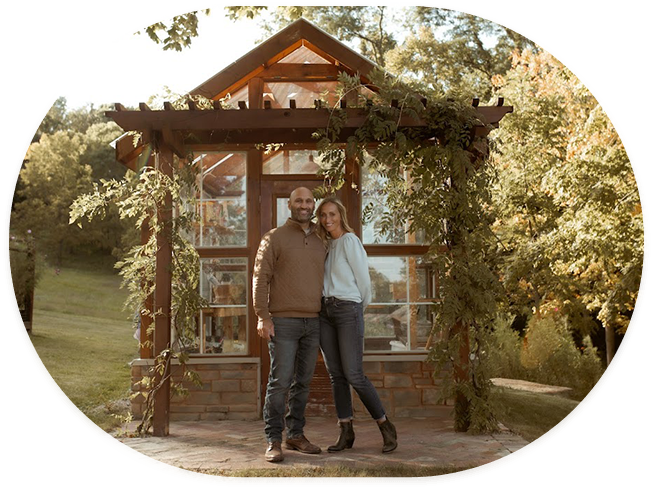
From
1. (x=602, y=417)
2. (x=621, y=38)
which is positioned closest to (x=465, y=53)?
(x=621, y=38)

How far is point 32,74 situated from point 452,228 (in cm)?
4889

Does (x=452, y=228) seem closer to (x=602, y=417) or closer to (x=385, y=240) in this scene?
(x=385, y=240)

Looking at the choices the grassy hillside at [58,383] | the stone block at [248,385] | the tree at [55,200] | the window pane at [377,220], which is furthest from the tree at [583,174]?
the tree at [55,200]

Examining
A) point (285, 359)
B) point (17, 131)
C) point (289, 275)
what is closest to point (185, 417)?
point (285, 359)

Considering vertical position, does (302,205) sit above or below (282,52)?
below

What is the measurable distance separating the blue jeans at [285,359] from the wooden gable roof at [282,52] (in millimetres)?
3240

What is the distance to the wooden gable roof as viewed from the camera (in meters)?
7.14

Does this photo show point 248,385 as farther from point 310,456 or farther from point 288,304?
point 288,304

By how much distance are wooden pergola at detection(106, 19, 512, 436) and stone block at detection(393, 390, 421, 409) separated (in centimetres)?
149

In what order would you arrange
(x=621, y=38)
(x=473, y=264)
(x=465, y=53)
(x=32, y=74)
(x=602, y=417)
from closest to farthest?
1. (x=473, y=264)
2. (x=602, y=417)
3. (x=621, y=38)
4. (x=465, y=53)
5. (x=32, y=74)

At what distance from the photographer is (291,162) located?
24.1 feet

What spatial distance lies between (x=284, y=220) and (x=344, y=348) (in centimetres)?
259

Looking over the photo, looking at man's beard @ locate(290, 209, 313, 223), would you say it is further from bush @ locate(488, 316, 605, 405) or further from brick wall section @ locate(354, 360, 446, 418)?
bush @ locate(488, 316, 605, 405)

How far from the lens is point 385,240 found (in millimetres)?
7219
